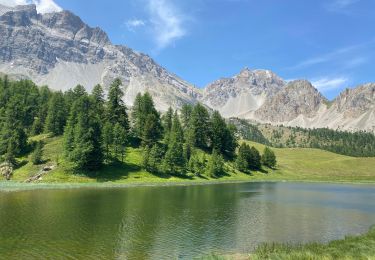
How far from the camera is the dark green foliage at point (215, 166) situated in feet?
437

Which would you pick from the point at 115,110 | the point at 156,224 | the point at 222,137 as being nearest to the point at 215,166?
the point at 222,137

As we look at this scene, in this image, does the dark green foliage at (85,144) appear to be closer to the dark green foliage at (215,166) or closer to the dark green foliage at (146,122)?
the dark green foliage at (146,122)

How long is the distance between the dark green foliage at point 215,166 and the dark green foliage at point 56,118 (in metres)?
56.8

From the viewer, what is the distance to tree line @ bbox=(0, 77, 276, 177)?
11206 cm

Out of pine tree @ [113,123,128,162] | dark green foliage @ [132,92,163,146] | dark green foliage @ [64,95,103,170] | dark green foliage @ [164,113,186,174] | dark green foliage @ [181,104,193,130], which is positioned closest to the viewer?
dark green foliage @ [64,95,103,170]

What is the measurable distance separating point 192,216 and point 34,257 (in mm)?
26595

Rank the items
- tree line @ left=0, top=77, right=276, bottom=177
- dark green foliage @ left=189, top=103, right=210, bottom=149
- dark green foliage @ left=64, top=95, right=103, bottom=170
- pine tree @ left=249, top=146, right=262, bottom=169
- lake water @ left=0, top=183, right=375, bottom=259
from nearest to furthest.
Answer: lake water @ left=0, top=183, right=375, bottom=259, dark green foliage @ left=64, top=95, right=103, bottom=170, tree line @ left=0, top=77, right=276, bottom=177, dark green foliage @ left=189, top=103, right=210, bottom=149, pine tree @ left=249, top=146, right=262, bottom=169

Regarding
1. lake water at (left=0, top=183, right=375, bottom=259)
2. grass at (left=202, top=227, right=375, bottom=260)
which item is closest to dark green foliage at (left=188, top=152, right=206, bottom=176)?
lake water at (left=0, top=183, right=375, bottom=259)

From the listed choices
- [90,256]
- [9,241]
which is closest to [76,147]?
[9,241]

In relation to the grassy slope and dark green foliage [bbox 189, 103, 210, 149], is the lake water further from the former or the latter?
dark green foliage [bbox 189, 103, 210, 149]

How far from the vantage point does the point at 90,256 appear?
103 ft

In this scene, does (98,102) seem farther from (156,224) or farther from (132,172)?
(156,224)

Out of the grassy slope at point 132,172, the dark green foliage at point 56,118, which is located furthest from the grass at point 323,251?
the dark green foliage at point 56,118

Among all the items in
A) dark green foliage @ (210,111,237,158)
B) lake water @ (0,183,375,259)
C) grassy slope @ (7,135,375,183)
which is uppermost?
dark green foliage @ (210,111,237,158)
